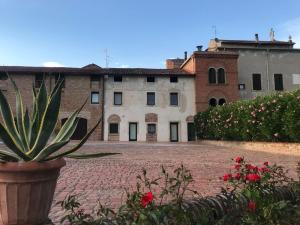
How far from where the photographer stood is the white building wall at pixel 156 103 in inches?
1190

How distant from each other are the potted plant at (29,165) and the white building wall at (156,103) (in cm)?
2649

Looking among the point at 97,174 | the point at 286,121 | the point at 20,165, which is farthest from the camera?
the point at 286,121

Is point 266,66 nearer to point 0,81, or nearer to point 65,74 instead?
point 65,74

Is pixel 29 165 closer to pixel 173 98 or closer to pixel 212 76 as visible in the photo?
pixel 173 98

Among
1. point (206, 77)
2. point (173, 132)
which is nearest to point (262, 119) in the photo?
point (173, 132)

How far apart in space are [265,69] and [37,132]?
1271 inches

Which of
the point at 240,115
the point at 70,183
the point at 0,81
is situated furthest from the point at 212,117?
the point at 0,81

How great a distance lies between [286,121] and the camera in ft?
46.4

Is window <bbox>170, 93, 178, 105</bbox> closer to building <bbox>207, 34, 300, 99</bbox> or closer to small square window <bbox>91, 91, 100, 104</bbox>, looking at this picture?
building <bbox>207, 34, 300, 99</bbox>

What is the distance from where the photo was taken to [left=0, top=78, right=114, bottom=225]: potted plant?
313 centimetres

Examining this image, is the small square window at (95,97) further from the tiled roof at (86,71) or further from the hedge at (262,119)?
the hedge at (262,119)

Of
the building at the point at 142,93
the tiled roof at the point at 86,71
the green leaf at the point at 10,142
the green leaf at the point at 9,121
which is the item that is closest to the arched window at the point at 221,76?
the building at the point at 142,93

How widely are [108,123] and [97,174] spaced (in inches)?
865

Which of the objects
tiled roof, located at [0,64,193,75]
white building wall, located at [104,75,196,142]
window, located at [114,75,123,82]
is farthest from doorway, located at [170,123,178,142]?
window, located at [114,75,123,82]
